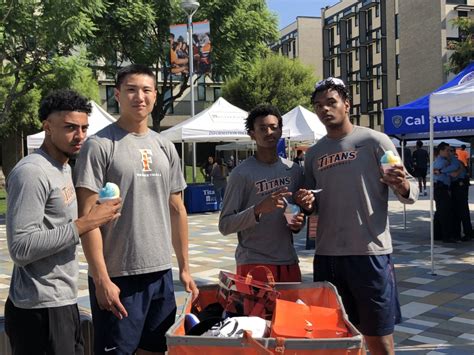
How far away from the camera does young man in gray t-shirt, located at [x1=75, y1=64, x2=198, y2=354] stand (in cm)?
261

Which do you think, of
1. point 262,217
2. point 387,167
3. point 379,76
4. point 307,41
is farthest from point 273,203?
point 307,41

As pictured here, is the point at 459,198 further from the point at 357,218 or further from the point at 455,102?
the point at 357,218

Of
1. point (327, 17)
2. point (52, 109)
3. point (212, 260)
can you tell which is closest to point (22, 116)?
point (212, 260)

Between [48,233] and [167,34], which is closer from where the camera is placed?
[48,233]

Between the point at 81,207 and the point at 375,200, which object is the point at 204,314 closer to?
the point at 81,207

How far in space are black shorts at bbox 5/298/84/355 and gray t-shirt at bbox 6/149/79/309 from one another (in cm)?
4

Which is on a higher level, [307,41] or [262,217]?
[307,41]

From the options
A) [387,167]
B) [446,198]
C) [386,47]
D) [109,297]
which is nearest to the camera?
[109,297]

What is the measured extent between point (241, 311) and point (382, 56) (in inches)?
2098

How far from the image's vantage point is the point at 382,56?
52.4m

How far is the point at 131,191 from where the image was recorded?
2.71m

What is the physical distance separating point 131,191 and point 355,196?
1.27 m

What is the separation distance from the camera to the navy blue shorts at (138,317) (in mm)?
2688

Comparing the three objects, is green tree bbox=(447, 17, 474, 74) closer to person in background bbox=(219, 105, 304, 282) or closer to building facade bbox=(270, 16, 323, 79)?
person in background bbox=(219, 105, 304, 282)
